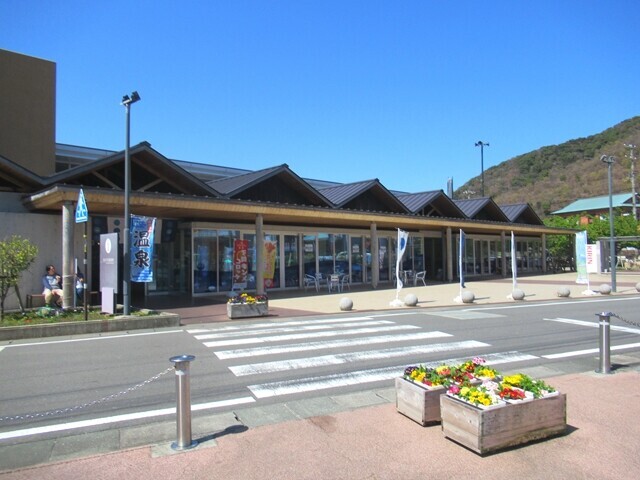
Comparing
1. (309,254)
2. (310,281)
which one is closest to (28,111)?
(309,254)

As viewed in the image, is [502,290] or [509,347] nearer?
[509,347]

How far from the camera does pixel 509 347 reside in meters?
9.00

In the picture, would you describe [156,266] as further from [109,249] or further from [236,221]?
[109,249]

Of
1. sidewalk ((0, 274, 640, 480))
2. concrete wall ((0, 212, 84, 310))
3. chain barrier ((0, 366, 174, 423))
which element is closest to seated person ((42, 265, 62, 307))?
concrete wall ((0, 212, 84, 310))

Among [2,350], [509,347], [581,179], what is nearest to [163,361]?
[2,350]

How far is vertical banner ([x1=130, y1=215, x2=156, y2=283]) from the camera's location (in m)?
12.9

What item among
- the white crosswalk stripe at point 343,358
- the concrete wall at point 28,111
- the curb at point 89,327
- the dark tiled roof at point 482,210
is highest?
the concrete wall at point 28,111

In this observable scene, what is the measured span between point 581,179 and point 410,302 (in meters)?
97.4

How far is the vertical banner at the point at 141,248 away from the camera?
42.4 feet

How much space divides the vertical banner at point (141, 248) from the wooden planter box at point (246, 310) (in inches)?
90.6

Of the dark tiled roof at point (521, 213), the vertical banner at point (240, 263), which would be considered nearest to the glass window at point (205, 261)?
the vertical banner at point (240, 263)

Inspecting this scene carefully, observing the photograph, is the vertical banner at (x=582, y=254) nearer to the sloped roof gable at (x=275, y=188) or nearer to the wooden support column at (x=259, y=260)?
the sloped roof gable at (x=275, y=188)

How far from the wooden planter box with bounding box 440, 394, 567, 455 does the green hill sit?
91332 millimetres

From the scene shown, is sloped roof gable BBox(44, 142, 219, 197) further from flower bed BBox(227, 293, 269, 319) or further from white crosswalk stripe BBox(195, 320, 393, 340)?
white crosswalk stripe BBox(195, 320, 393, 340)
